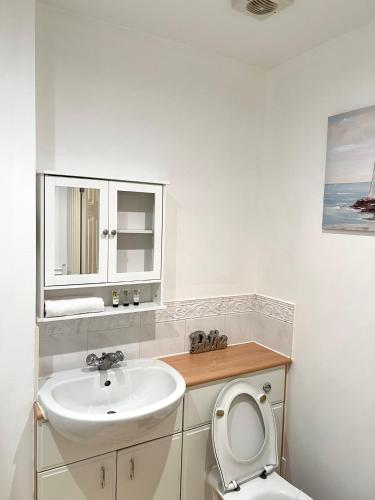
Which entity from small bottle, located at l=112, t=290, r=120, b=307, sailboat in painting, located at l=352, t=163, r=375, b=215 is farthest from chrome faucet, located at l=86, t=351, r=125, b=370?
sailboat in painting, located at l=352, t=163, r=375, b=215

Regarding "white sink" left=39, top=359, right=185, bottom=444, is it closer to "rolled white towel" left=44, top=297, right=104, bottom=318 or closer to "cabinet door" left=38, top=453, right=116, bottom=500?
"cabinet door" left=38, top=453, right=116, bottom=500

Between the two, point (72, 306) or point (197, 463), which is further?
point (197, 463)

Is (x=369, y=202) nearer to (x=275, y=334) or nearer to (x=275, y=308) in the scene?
(x=275, y=308)

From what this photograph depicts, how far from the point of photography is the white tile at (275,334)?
2306 millimetres

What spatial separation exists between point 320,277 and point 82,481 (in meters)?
1.50

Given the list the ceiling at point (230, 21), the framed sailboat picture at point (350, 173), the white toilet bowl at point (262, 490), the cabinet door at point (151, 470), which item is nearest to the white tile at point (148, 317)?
the cabinet door at point (151, 470)

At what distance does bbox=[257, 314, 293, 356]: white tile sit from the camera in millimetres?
2306

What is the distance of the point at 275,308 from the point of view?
241 centimetres

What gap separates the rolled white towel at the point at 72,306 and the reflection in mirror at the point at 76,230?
5.3 inches

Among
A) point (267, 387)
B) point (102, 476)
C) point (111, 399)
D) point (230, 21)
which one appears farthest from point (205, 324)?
point (230, 21)

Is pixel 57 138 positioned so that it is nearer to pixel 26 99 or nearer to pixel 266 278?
pixel 26 99

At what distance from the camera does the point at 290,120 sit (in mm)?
2299

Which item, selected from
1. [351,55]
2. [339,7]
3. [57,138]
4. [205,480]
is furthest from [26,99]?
[205,480]

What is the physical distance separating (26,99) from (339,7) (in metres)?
1.41
